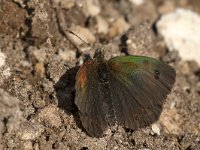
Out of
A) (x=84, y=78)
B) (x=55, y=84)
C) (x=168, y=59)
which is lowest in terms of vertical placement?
(x=168, y=59)

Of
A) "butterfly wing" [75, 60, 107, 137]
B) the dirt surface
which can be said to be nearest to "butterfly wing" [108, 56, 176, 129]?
"butterfly wing" [75, 60, 107, 137]

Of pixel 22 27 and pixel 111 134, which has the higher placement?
pixel 22 27

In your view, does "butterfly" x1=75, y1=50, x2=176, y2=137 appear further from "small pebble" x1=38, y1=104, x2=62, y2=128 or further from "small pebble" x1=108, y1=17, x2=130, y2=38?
"small pebble" x1=108, y1=17, x2=130, y2=38

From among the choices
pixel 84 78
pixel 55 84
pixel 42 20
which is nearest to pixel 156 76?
pixel 84 78

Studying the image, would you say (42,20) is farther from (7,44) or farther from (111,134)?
(111,134)

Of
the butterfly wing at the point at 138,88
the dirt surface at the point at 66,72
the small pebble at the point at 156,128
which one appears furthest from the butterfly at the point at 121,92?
the small pebble at the point at 156,128

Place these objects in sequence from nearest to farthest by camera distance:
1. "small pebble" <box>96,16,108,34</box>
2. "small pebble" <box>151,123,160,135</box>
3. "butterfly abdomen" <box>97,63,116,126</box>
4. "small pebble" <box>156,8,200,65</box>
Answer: "butterfly abdomen" <box>97,63,116,126</box>, "small pebble" <box>151,123,160,135</box>, "small pebble" <box>96,16,108,34</box>, "small pebble" <box>156,8,200,65</box>

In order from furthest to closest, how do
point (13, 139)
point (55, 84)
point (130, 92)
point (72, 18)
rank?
point (72, 18), point (55, 84), point (130, 92), point (13, 139)

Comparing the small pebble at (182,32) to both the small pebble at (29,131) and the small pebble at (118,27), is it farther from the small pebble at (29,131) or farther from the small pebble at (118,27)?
the small pebble at (29,131)

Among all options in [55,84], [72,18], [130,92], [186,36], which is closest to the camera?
[130,92]
